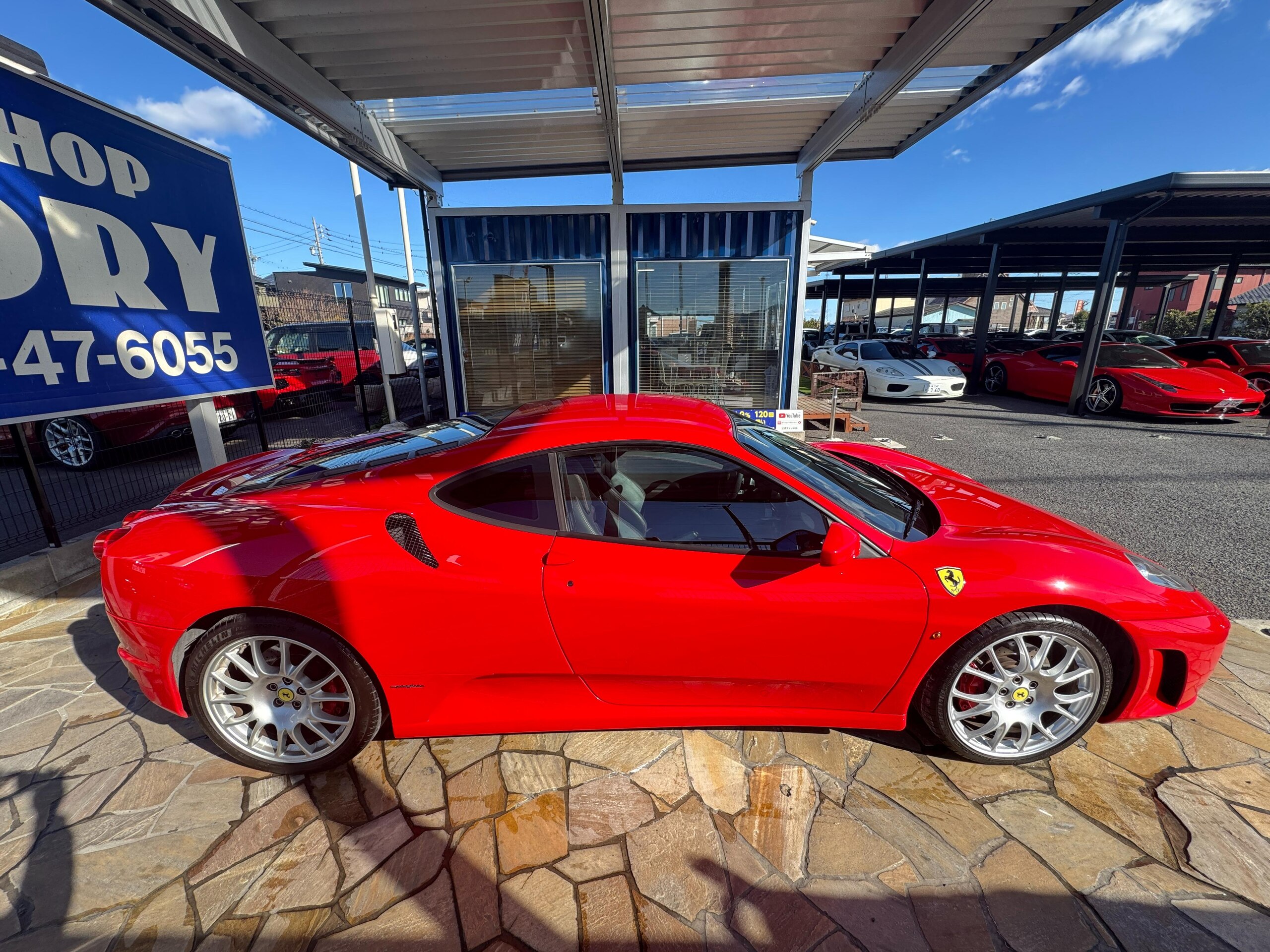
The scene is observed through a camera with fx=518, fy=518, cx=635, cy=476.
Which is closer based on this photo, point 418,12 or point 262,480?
point 262,480

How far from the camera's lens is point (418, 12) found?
386 centimetres

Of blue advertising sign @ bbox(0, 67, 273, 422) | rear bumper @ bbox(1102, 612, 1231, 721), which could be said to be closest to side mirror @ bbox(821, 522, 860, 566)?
rear bumper @ bbox(1102, 612, 1231, 721)

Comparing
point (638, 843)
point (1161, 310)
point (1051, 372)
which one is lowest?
point (638, 843)

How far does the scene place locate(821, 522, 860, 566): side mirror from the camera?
1.76 metres

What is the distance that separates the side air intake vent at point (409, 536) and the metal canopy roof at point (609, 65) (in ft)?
11.8

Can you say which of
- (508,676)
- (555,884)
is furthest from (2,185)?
(555,884)

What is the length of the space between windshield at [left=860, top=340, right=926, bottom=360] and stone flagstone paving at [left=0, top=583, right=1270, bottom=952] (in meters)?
11.4

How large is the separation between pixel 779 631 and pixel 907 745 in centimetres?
91

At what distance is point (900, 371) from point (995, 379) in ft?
11.5

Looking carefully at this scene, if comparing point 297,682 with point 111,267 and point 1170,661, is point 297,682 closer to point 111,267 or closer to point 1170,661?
point 1170,661

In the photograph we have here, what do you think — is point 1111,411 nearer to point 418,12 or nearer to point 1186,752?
point 1186,752

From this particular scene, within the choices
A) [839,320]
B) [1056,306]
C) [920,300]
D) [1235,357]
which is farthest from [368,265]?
[1056,306]

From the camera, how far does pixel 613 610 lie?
1.87 meters

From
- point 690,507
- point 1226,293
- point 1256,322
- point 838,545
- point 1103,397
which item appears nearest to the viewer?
point 838,545
